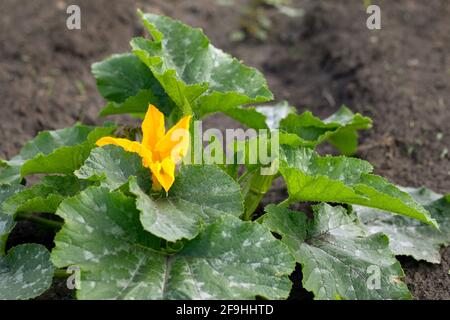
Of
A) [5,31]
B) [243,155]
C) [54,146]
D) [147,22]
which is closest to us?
[243,155]

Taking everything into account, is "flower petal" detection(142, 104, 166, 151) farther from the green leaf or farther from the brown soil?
the brown soil

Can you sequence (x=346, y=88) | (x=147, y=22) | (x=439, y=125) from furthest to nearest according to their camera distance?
(x=346, y=88) → (x=439, y=125) → (x=147, y=22)

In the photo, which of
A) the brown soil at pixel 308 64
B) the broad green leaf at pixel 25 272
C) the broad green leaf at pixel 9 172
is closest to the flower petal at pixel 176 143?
the broad green leaf at pixel 25 272

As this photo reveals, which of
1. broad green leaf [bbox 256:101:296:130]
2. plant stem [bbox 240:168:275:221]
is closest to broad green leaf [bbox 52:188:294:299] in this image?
plant stem [bbox 240:168:275:221]

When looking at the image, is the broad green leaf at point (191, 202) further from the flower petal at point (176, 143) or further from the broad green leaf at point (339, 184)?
the broad green leaf at point (339, 184)

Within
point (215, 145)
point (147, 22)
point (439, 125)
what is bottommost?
point (439, 125)

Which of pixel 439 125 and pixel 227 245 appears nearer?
pixel 227 245

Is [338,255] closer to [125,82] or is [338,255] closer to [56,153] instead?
[56,153]

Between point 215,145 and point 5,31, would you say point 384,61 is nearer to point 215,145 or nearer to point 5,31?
point 215,145
